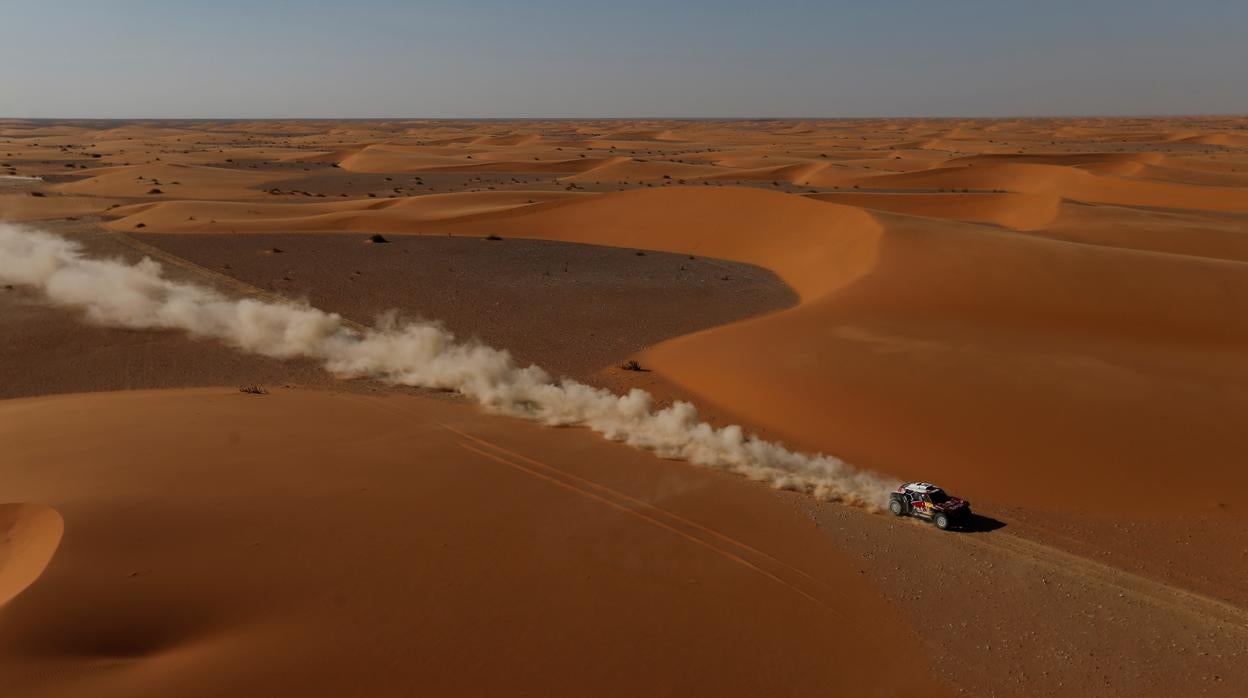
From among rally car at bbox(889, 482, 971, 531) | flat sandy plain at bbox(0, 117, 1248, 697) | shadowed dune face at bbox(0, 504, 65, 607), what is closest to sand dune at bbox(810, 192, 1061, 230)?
flat sandy plain at bbox(0, 117, 1248, 697)

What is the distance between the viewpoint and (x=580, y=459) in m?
15.0

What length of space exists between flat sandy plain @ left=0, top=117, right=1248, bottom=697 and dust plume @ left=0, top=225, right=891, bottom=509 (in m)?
0.89

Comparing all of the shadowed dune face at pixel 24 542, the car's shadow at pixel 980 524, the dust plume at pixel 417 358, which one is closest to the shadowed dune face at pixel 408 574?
the shadowed dune face at pixel 24 542

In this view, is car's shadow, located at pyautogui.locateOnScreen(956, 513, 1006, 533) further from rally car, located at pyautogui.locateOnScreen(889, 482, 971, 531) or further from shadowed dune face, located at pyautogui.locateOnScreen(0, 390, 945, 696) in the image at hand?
shadowed dune face, located at pyautogui.locateOnScreen(0, 390, 945, 696)

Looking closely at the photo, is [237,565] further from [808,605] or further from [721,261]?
[721,261]

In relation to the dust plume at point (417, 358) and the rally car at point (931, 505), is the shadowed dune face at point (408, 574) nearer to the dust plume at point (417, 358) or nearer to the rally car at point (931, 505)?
the dust plume at point (417, 358)

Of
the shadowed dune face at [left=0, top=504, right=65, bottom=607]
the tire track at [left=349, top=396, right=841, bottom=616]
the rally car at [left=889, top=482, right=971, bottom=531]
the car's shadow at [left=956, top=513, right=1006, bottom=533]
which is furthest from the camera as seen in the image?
the car's shadow at [left=956, top=513, right=1006, bottom=533]

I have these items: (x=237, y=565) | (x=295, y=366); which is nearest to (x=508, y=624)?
(x=237, y=565)

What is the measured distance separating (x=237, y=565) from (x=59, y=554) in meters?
2.17

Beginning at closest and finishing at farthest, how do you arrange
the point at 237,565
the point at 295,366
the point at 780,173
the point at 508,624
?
the point at 508,624 → the point at 237,565 → the point at 295,366 → the point at 780,173

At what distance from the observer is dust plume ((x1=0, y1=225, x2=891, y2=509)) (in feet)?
50.4

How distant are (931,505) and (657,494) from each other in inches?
182

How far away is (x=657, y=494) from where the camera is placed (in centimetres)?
1356

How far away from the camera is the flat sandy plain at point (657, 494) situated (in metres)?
9.05
